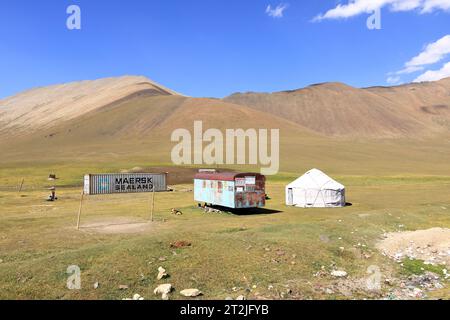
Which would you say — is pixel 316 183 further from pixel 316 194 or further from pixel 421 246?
pixel 421 246

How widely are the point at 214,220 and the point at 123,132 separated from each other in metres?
115

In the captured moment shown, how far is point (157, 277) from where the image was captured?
13195mm

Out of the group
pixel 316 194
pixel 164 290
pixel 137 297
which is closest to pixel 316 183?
pixel 316 194

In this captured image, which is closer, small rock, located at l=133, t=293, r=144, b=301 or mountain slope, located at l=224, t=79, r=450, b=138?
small rock, located at l=133, t=293, r=144, b=301

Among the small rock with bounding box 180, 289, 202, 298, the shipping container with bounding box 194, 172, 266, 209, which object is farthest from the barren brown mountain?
the small rock with bounding box 180, 289, 202, 298

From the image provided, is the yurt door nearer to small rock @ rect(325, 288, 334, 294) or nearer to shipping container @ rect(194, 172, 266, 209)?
shipping container @ rect(194, 172, 266, 209)

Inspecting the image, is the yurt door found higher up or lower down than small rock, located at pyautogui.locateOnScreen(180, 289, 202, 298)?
higher up

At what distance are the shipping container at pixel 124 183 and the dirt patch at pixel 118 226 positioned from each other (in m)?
4.07

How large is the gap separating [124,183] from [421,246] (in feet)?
82.9

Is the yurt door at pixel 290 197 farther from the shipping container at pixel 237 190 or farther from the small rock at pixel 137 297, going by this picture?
the small rock at pixel 137 297

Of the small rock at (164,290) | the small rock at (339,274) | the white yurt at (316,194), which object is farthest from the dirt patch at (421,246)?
the white yurt at (316,194)

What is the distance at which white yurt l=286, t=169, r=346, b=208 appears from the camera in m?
36.8

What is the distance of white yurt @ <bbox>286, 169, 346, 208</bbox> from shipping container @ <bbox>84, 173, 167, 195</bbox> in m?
12.7

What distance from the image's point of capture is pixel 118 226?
82.1 feet
